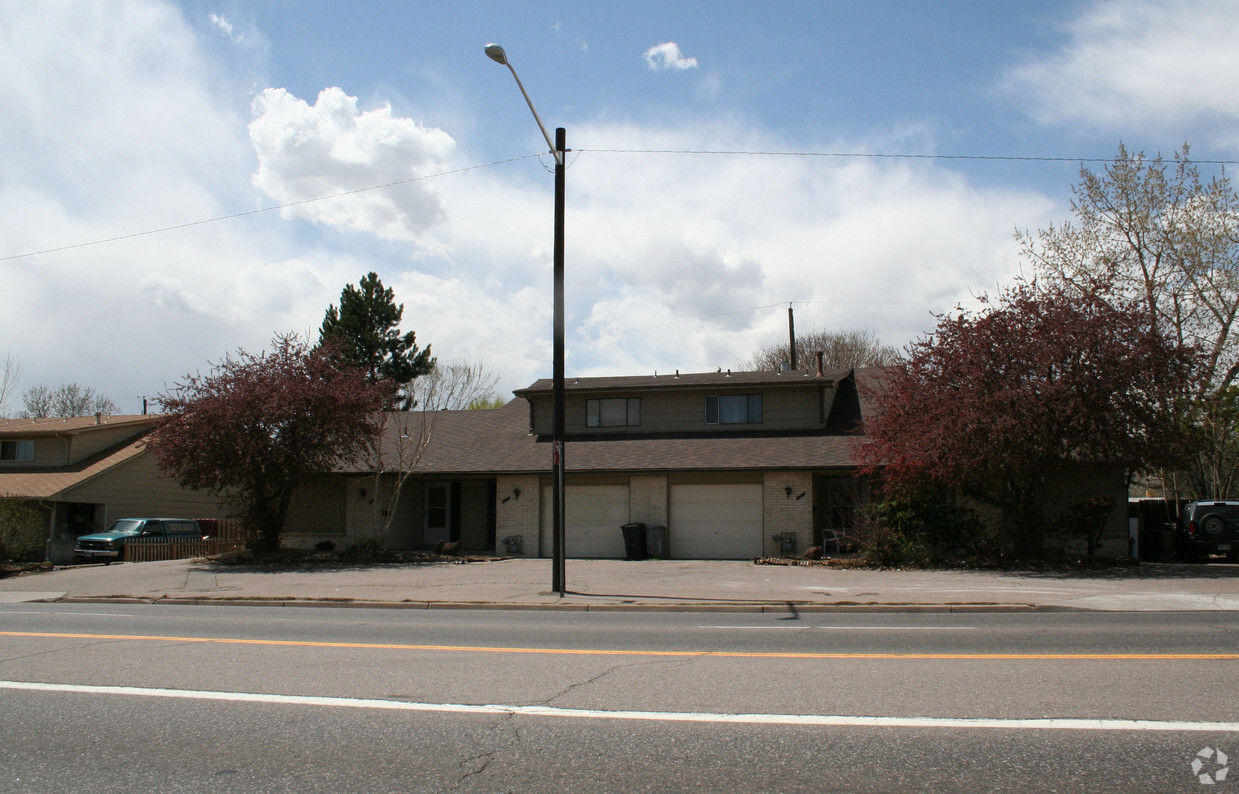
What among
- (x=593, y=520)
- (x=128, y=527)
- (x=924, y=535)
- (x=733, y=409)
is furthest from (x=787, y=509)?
(x=128, y=527)

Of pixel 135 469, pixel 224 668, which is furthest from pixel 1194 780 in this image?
pixel 135 469

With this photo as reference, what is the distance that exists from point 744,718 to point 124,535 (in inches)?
1044

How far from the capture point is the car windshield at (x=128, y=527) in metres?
27.9

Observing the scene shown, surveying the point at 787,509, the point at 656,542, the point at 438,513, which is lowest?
the point at 656,542

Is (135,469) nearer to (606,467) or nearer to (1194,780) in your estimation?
(606,467)

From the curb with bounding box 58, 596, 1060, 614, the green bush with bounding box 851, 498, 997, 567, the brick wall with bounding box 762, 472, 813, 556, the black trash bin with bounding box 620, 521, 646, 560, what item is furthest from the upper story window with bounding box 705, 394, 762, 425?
the curb with bounding box 58, 596, 1060, 614

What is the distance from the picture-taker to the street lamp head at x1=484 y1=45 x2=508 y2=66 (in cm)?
1359

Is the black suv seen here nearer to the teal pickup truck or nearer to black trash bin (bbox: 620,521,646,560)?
black trash bin (bbox: 620,521,646,560)

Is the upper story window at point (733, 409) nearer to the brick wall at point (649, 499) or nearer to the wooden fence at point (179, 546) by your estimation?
the brick wall at point (649, 499)

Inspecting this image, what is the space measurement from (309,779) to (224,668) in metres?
3.90

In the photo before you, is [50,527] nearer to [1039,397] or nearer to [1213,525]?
[1039,397]

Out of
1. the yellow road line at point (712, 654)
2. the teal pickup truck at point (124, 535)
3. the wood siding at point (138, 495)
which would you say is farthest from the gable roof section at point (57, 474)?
the yellow road line at point (712, 654)

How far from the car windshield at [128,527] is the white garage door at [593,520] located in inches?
502

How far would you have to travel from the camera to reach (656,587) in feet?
55.7
